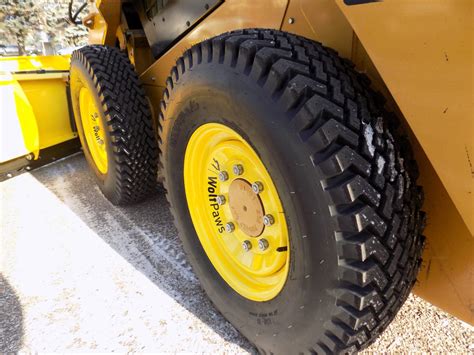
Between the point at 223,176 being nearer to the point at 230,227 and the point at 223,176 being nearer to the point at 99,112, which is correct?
the point at 230,227

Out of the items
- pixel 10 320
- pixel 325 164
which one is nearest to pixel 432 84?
pixel 325 164

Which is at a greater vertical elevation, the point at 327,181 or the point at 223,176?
the point at 327,181

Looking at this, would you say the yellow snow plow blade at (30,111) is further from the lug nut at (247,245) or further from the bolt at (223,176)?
the lug nut at (247,245)

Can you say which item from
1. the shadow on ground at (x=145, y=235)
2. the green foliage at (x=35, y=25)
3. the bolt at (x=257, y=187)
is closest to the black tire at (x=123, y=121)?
the shadow on ground at (x=145, y=235)

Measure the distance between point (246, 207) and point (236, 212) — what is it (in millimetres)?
90

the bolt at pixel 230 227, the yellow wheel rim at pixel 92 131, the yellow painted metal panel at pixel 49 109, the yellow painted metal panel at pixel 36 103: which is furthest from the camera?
the yellow painted metal panel at pixel 49 109

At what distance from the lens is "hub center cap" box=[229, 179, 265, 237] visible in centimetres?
149

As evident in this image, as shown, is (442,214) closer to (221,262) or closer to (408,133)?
(408,133)

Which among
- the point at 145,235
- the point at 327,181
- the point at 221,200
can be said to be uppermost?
the point at 327,181

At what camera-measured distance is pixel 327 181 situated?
108cm

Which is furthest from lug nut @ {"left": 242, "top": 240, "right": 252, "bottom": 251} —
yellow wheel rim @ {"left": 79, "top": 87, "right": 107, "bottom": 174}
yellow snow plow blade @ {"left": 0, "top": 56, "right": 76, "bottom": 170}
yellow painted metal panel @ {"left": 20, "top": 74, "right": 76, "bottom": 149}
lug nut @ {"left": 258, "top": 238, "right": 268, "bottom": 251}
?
yellow painted metal panel @ {"left": 20, "top": 74, "right": 76, "bottom": 149}

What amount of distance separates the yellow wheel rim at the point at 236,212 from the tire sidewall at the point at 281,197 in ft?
0.19

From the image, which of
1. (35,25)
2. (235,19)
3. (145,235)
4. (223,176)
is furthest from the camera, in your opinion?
(35,25)

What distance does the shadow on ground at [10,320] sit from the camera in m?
1.73
